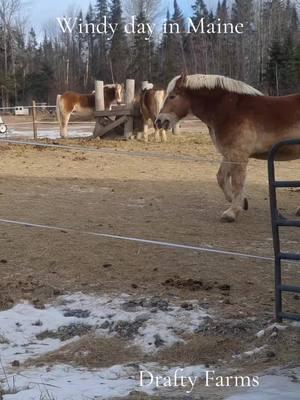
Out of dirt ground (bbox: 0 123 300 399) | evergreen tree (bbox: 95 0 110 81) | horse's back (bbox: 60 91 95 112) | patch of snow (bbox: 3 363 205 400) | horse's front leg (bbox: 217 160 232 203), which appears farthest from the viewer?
evergreen tree (bbox: 95 0 110 81)

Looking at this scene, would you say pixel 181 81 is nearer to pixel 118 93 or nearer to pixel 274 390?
pixel 274 390

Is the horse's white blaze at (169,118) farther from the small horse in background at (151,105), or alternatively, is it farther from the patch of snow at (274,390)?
the small horse in background at (151,105)

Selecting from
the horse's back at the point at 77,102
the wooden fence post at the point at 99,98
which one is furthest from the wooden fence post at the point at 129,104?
the horse's back at the point at 77,102

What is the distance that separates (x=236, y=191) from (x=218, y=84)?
1334mm

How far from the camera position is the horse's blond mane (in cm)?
747

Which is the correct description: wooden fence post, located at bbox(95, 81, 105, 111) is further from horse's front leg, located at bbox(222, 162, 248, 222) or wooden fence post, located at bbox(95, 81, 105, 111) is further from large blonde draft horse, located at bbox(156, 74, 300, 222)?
horse's front leg, located at bbox(222, 162, 248, 222)

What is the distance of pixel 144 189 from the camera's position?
9.91 m

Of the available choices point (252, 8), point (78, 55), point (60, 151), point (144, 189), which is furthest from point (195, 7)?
point (144, 189)

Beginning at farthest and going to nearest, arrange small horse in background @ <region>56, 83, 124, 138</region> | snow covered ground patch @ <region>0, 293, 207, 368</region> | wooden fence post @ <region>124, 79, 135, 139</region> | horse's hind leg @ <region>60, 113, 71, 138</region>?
small horse in background @ <region>56, 83, 124, 138</region> → horse's hind leg @ <region>60, 113, 71, 138</region> → wooden fence post @ <region>124, 79, 135, 139</region> → snow covered ground patch @ <region>0, 293, 207, 368</region>

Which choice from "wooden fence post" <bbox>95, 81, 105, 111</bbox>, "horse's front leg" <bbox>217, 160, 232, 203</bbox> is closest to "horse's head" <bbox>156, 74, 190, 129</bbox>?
"horse's front leg" <bbox>217, 160, 232, 203</bbox>

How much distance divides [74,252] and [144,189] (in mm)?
4158

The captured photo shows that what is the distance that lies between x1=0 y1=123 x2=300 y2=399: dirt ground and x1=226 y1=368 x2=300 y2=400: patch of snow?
8.5 inches

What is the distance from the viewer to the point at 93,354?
3.64 metres

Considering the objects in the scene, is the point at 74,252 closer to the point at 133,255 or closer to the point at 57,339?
the point at 133,255
